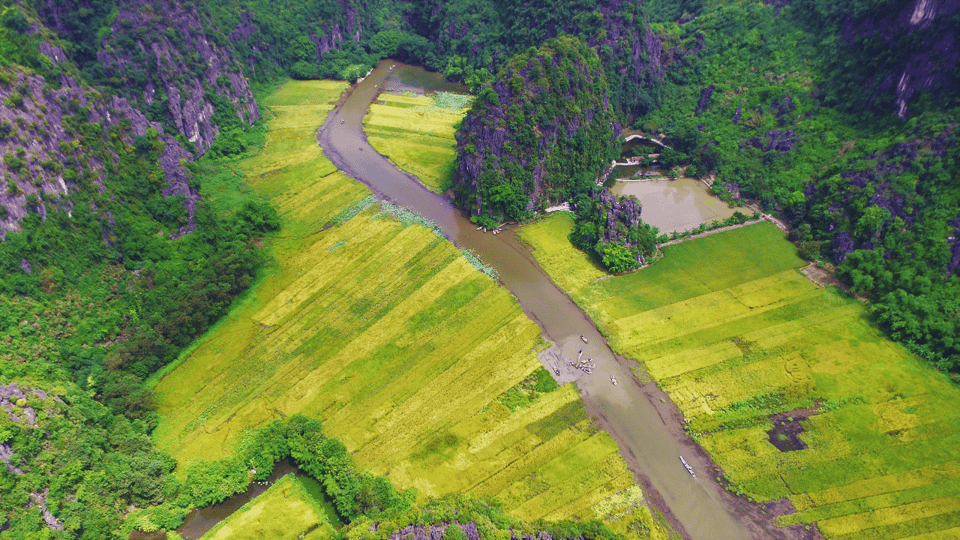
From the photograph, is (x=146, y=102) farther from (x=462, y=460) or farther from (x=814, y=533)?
(x=814, y=533)

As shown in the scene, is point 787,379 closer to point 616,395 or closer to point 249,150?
point 616,395

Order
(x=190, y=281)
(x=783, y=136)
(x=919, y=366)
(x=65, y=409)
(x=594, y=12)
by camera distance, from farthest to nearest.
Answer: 1. (x=594, y=12)
2. (x=783, y=136)
3. (x=190, y=281)
4. (x=919, y=366)
5. (x=65, y=409)

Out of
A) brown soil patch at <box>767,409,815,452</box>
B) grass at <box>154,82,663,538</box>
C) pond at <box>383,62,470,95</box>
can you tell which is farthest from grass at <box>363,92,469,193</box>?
brown soil patch at <box>767,409,815,452</box>

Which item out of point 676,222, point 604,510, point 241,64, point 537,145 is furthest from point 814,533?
point 241,64

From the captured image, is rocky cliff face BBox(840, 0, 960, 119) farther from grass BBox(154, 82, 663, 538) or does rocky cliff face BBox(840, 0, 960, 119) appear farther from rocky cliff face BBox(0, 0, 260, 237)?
rocky cliff face BBox(0, 0, 260, 237)

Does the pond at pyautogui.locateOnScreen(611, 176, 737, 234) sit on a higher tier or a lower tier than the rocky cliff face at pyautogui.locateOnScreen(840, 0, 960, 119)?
lower

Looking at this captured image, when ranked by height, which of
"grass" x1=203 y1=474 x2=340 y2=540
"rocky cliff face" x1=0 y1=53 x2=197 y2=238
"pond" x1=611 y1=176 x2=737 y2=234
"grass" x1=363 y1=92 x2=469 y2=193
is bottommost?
"grass" x1=203 y1=474 x2=340 y2=540
